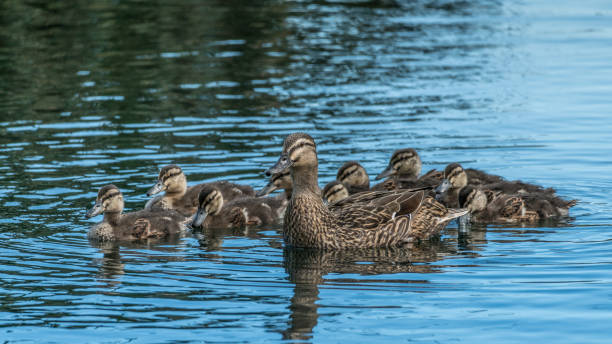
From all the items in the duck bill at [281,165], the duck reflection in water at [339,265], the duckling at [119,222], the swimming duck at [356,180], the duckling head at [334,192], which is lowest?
the duck reflection in water at [339,265]

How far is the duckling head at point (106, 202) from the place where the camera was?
9.66 metres

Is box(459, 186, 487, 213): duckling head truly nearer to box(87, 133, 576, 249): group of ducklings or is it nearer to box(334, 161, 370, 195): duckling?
box(87, 133, 576, 249): group of ducklings

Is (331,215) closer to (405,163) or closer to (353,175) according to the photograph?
(353,175)

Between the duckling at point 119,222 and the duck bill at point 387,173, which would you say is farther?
the duck bill at point 387,173

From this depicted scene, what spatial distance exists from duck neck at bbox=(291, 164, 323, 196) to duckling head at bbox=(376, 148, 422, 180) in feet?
7.39

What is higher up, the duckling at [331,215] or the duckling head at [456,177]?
the duckling head at [456,177]

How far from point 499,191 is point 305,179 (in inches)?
90.6

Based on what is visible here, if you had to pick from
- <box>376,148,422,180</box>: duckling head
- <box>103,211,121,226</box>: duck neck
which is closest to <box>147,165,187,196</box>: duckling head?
<box>103,211,121,226</box>: duck neck

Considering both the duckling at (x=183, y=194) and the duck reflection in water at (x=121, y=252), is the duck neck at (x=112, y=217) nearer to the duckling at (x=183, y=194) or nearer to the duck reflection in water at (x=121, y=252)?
the duck reflection in water at (x=121, y=252)

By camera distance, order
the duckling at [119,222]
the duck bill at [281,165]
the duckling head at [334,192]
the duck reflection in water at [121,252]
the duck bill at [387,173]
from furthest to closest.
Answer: the duck bill at [387,173]
the duckling head at [334,192]
the duckling at [119,222]
the duck bill at [281,165]
the duck reflection in water at [121,252]

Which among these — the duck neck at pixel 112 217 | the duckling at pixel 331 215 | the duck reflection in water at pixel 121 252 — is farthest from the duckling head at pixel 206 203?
the duckling at pixel 331 215

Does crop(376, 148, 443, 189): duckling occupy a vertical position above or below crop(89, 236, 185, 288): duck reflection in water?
above

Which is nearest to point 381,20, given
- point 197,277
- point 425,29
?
point 425,29

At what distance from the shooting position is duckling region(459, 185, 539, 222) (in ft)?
32.6
